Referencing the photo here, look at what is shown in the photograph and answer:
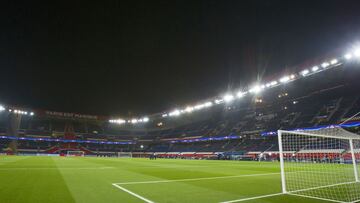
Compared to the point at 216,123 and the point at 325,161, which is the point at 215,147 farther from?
the point at 325,161

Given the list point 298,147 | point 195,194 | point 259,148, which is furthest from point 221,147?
point 195,194

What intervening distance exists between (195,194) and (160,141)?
74844 mm

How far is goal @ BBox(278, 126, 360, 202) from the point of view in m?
7.33

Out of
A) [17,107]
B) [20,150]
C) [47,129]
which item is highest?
[17,107]

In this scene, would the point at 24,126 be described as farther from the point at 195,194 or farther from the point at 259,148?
the point at 195,194

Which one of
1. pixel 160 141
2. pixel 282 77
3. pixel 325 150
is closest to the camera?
pixel 325 150

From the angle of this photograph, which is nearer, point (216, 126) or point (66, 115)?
point (216, 126)

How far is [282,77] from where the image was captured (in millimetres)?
33375

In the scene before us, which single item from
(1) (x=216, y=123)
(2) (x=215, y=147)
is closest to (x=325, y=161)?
(2) (x=215, y=147)

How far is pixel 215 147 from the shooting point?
57656mm

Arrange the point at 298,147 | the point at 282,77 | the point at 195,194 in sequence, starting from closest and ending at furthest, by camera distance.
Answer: the point at 195,194, the point at 298,147, the point at 282,77

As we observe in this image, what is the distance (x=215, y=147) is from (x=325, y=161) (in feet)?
104

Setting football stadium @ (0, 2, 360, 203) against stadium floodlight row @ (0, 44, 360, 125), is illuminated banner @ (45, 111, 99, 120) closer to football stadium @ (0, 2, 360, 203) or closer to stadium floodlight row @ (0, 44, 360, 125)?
football stadium @ (0, 2, 360, 203)

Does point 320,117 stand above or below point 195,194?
above
